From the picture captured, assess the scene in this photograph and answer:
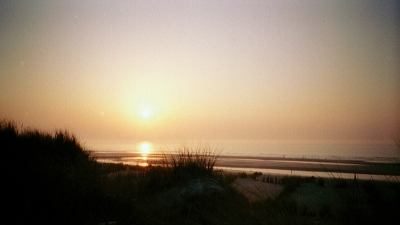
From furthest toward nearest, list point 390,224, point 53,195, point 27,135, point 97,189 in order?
point 27,135, point 97,189, point 53,195, point 390,224

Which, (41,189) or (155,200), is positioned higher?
(41,189)

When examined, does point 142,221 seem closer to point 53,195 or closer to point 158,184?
point 53,195

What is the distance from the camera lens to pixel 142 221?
18.1ft

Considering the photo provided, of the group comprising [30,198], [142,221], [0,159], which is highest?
[0,159]

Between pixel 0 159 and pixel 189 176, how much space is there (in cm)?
467

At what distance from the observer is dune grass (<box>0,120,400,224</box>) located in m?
5.04

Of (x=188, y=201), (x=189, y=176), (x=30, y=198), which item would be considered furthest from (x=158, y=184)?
(x=30, y=198)

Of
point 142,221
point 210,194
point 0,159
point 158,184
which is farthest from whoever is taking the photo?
point 158,184

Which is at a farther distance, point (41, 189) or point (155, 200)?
point (155, 200)

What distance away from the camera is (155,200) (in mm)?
7457

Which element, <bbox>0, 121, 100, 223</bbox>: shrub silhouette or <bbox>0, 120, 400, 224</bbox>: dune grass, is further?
<bbox>0, 121, 100, 223</bbox>: shrub silhouette

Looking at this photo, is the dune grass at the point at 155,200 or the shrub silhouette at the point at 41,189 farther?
the shrub silhouette at the point at 41,189

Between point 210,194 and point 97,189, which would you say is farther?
point 210,194

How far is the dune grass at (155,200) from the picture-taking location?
504 cm
